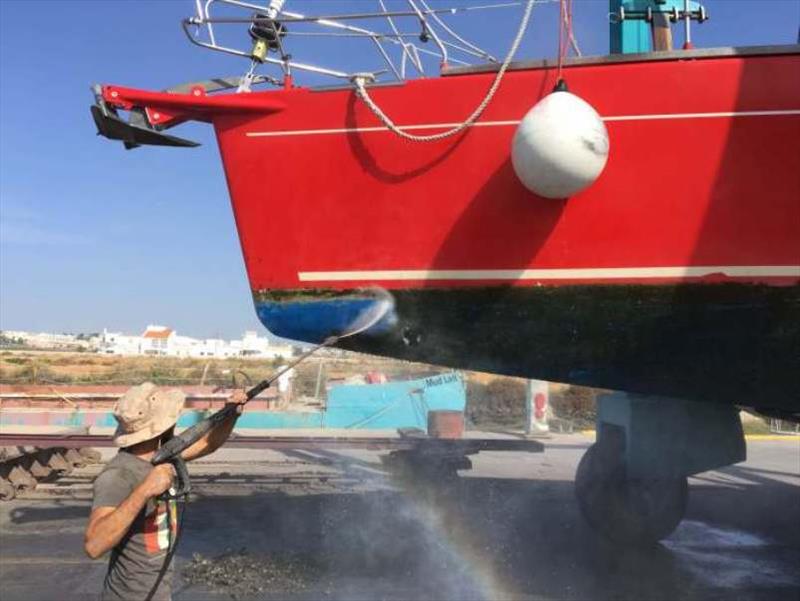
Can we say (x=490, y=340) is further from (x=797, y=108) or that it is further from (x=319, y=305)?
(x=797, y=108)

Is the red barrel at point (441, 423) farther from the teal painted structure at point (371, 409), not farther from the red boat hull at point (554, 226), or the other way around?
the red boat hull at point (554, 226)

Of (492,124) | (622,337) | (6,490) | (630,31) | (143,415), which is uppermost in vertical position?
(630,31)

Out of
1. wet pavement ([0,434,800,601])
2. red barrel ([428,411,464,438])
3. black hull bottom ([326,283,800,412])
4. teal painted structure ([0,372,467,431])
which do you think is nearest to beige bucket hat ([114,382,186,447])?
black hull bottom ([326,283,800,412])

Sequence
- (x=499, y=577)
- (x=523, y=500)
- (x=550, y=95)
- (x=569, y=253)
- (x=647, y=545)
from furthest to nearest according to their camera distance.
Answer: (x=523, y=500) → (x=647, y=545) → (x=499, y=577) → (x=569, y=253) → (x=550, y=95)

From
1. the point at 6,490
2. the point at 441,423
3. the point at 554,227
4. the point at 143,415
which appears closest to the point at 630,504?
the point at 554,227

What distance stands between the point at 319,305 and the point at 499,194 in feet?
3.55

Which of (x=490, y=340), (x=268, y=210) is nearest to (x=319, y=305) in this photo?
(x=268, y=210)

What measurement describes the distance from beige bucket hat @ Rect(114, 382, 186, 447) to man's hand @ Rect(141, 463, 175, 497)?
19cm

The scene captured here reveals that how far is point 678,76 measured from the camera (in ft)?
11.0

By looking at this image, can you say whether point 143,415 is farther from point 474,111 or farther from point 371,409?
point 371,409

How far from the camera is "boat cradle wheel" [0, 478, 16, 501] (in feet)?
20.1

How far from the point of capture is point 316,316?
12.2 ft

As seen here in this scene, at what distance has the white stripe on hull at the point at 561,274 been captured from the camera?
3324mm

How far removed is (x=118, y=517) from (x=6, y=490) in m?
4.94
